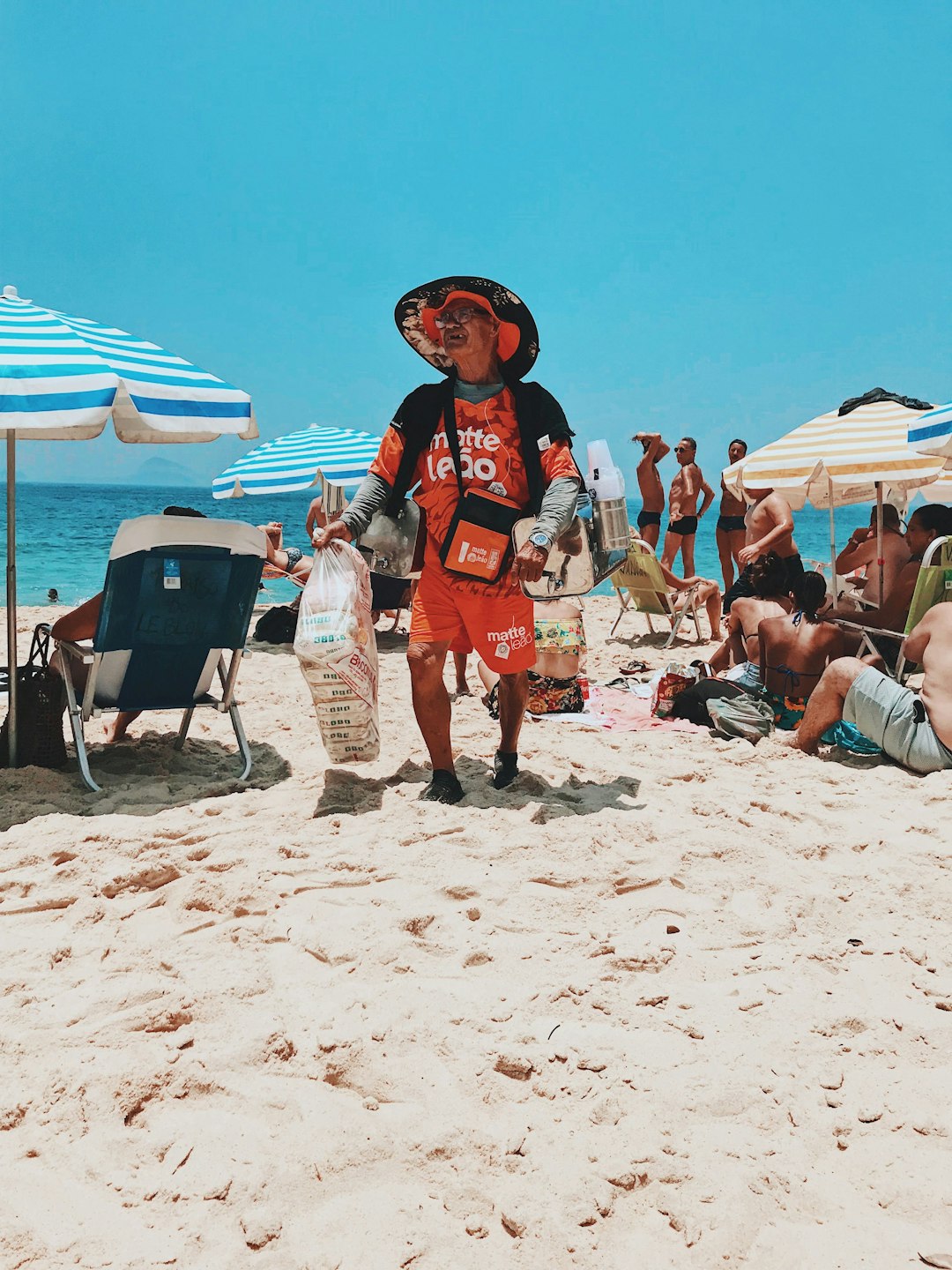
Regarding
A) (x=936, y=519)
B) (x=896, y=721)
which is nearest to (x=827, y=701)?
(x=896, y=721)

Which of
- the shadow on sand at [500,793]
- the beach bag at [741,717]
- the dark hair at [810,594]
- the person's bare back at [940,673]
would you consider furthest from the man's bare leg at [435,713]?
the dark hair at [810,594]

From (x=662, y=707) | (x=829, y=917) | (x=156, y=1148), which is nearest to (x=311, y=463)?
(x=662, y=707)

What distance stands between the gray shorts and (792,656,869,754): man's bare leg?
69 mm

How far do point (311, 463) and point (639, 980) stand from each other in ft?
23.3

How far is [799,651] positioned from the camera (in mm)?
5074

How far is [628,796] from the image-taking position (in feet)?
12.2

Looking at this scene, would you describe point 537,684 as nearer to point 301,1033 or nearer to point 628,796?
point 628,796

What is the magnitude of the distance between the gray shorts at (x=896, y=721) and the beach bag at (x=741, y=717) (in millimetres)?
550

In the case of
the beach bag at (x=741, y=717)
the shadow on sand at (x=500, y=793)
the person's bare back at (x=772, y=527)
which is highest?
the person's bare back at (x=772, y=527)

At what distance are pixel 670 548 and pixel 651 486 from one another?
0.74 meters

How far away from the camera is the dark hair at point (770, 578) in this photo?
566 centimetres

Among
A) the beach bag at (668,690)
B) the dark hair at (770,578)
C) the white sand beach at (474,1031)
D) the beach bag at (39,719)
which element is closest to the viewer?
the white sand beach at (474,1031)

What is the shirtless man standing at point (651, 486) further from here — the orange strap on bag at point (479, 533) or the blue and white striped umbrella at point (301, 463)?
the orange strap on bag at point (479, 533)

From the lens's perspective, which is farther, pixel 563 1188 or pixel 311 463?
pixel 311 463
